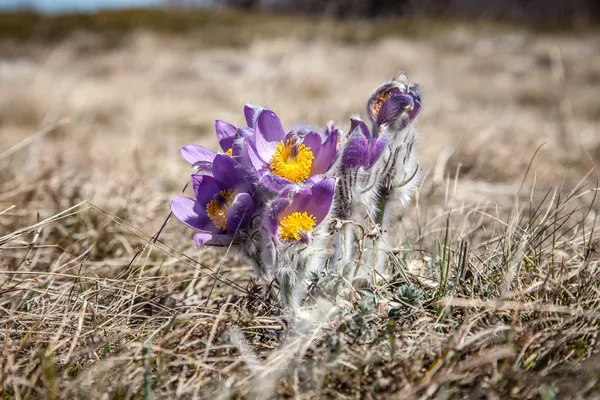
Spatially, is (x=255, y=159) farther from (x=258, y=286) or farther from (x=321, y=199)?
(x=258, y=286)

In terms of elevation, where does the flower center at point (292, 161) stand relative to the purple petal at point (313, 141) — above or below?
below

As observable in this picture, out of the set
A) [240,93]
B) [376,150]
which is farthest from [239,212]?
[240,93]

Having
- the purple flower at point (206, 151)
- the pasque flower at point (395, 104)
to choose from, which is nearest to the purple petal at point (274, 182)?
the purple flower at point (206, 151)

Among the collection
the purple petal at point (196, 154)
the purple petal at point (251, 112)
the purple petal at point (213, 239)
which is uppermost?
the purple petal at point (251, 112)

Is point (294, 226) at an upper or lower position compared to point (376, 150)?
lower

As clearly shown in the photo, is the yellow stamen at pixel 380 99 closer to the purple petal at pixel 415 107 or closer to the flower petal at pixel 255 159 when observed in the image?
the purple petal at pixel 415 107

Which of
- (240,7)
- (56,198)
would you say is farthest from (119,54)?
(240,7)

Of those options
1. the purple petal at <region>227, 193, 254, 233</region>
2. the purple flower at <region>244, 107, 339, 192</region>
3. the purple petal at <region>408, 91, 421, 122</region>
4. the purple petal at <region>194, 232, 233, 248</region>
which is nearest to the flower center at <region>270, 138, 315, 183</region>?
the purple flower at <region>244, 107, 339, 192</region>

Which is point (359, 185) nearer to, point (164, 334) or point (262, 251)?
point (262, 251)
